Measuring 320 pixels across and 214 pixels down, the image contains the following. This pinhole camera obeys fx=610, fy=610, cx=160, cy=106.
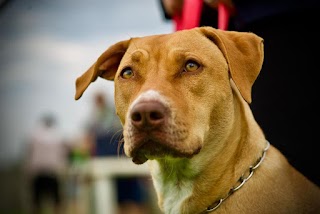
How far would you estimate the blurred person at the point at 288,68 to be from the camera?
3576 mm

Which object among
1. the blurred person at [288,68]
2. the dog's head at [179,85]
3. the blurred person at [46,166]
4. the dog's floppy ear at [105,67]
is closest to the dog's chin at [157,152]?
the dog's head at [179,85]

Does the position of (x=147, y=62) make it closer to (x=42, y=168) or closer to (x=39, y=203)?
(x=42, y=168)

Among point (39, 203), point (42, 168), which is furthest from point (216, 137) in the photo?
point (39, 203)

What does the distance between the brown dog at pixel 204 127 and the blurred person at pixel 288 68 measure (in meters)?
0.17

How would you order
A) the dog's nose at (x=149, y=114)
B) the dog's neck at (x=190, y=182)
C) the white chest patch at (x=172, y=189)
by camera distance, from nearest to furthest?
1. the dog's nose at (x=149, y=114)
2. the dog's neck at (x=190, y=182)
3. the white chest patch at (x=172, y=189)

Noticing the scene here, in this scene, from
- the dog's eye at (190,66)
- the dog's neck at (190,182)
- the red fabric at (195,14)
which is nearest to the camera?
the dog's eye at (190,66)

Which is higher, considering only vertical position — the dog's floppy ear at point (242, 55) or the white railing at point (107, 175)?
the dog's floppy ear at point (242, 55)

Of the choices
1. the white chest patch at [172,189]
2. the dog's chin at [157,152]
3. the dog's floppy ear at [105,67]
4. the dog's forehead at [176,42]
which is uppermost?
the dog's forehead at [176,42]

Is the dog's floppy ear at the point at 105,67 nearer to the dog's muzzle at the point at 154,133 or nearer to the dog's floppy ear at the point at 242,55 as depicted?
the dog's muzzle at the point at 154,133

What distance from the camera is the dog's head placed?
3064 mm

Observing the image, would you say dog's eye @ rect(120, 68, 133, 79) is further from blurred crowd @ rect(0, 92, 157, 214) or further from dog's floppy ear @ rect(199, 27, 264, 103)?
blurred crowd @ rect(0, 92, 157, 214)

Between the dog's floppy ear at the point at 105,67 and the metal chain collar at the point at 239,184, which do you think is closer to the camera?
the metal chain collar at the point at 239,184

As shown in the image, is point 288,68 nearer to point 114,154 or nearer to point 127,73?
point 127,73

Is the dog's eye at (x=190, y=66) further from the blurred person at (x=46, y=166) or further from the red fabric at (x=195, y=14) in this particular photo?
the blurred person at (x=46, y=166)
